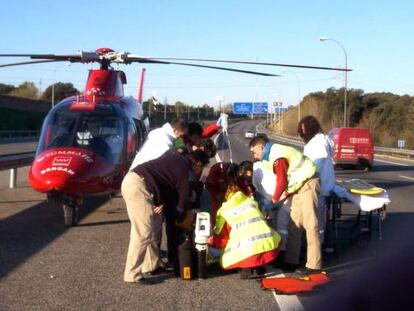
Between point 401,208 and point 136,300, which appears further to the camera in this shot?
point 401,208

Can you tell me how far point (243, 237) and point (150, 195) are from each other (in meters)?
1.19

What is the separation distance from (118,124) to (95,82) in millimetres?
1495

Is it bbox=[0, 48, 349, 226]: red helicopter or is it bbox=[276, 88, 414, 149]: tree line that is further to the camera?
bbox=[276, 88, 414, 149]: tree line

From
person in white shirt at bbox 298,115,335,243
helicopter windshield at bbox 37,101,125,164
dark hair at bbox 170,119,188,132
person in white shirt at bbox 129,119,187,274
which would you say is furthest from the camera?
helicopter windshield at bbox 37,101,125,164

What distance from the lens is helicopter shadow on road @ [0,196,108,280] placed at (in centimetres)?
872

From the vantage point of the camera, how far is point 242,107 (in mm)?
93875

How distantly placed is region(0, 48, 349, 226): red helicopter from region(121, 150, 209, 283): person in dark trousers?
3.59 meters

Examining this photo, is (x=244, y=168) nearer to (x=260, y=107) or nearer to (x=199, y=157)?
(x=199, y=157)

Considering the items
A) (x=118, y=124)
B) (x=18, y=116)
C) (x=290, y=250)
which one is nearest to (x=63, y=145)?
(x=118, y=124)

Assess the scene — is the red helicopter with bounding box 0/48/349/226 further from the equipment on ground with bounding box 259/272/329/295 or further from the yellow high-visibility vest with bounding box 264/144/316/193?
the equipment on ground with bounding box 259/272/329/295

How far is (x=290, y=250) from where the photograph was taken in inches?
318

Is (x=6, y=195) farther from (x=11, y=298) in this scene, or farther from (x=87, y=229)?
(x=11, y=298)

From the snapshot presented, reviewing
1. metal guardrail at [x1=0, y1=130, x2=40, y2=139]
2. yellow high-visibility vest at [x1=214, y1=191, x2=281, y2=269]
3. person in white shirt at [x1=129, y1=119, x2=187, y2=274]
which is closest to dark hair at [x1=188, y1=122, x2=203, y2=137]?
person in white shirt at [x1=129, y1=119, x2=187, y2=274]

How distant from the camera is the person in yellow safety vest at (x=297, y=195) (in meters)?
7.86
